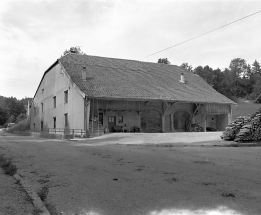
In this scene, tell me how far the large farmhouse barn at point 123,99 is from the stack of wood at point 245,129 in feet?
42.6

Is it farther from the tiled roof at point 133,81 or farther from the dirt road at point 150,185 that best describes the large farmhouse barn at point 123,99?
the dirt road at point 150,185

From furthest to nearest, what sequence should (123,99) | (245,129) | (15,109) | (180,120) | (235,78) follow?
(15,109) < (235,78) < (180,120) < (123,99) < (245,129)

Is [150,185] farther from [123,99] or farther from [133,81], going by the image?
[133,81]

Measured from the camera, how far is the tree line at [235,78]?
253 feet

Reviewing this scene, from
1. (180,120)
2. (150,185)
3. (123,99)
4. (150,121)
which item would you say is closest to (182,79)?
(180,120)

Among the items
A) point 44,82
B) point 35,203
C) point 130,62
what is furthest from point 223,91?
point 35,203

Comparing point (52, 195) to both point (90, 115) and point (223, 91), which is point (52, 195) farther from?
point (223, 91)

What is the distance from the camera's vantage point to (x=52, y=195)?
200 inches

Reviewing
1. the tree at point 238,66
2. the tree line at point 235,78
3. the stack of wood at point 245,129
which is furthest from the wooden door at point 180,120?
the tree at point 238,66

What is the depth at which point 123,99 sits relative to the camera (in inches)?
1045

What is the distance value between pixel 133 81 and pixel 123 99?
4696mm

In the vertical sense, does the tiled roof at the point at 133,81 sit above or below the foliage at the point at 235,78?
below

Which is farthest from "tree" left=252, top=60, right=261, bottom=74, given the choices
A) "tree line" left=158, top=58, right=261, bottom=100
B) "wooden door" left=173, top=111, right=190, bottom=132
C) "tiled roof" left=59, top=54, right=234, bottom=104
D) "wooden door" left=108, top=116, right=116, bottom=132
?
"wooden door" left=108, top=116, right=116, bottom=132

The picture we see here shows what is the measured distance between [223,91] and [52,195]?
3033 inches
